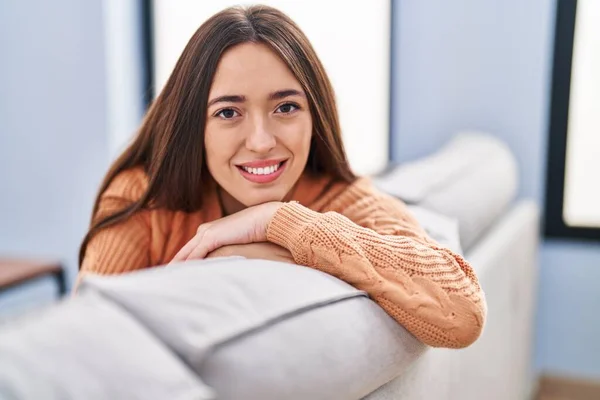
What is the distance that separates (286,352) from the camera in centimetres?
57

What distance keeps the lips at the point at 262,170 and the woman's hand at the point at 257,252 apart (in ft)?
0.45

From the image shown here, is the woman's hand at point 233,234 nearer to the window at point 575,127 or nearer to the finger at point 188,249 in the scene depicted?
the finger at point 188,249

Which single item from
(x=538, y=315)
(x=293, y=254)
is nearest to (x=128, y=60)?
(x=538, y=315)

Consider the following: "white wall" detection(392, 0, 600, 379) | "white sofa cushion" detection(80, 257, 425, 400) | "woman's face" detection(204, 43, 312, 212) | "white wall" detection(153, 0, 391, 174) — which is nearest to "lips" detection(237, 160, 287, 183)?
"woman's face" detection(204, 43, 312, 212)

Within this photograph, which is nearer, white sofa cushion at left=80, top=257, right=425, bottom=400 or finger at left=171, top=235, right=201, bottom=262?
white sofa cushion at left=80, top=257, right=425, bottom=400

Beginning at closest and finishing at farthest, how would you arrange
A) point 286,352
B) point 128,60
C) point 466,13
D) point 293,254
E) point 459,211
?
point 286,352 < point 293,254 < point 459,211 < point 466,13 < point 128,60

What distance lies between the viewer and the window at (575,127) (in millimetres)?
2055

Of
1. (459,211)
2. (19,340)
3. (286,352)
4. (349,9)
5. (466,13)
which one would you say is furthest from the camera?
(466,13)

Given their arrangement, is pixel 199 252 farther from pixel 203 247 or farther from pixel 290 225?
pixel 290 225

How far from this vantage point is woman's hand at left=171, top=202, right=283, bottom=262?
86 cm

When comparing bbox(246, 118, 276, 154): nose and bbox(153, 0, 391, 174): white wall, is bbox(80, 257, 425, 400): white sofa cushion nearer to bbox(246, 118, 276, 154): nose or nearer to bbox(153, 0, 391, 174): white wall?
bbox(246, 118, 276, 154): nose

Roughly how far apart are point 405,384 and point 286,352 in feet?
0.96

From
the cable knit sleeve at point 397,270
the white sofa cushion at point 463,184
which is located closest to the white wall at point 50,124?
the white sofa cushion at point 463,184

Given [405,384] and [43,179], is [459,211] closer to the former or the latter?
[405,384]
